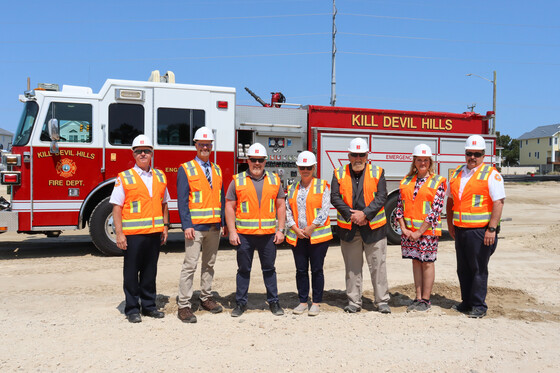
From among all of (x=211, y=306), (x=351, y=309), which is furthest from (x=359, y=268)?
(x=211, y=306)

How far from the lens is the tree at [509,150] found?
3221 inches

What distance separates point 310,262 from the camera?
5.37 metres

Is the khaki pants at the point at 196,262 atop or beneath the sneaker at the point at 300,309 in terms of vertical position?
atop

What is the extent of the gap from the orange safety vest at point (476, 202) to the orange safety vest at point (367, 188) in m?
0.84

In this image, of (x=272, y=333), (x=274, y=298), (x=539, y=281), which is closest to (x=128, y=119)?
(x=274, y=298)

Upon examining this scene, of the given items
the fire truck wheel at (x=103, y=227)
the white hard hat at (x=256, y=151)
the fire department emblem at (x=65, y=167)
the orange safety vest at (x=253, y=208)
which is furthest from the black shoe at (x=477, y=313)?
the fire department emblem at (x=65, y=167)

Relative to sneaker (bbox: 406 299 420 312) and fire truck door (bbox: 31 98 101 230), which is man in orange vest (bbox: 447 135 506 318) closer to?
sneaker (bbox: 406 299 420 312)

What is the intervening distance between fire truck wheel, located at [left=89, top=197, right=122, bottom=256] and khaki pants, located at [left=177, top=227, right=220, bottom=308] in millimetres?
3502

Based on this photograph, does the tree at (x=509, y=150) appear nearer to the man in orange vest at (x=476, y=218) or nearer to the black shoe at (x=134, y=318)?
the man in orange vest at (x=476, y=218)

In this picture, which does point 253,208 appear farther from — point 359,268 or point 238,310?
point 359,268

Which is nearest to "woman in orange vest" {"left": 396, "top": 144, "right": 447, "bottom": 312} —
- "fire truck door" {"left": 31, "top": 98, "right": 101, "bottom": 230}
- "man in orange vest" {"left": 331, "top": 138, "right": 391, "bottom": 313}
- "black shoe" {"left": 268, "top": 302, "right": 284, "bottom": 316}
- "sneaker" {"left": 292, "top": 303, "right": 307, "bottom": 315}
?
"man in orange vest" {"left": 331, "top": 138, "right": 391, "bottom": 313}

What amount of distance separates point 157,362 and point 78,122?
221 inches

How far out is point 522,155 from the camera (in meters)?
81.6

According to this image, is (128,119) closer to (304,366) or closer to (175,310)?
(175,310)
